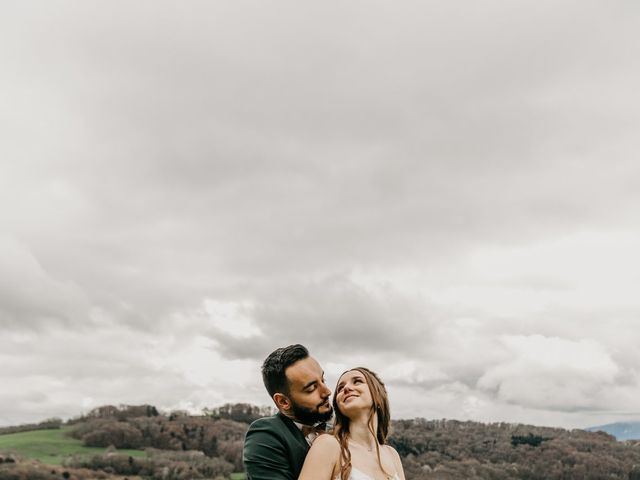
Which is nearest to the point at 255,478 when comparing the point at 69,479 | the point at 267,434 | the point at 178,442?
the point at 267,434

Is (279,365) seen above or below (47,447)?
above

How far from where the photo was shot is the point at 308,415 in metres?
7.10

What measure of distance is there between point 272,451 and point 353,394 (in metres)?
1.39

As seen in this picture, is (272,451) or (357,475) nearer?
(272,451)

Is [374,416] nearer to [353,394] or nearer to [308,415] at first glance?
[353,394]

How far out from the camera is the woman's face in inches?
294

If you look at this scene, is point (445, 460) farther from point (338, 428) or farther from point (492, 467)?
point (338, 428)

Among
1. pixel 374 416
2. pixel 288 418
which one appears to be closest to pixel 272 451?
pixel 288 418

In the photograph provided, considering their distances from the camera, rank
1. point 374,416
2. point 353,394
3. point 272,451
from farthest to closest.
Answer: point 374,416 < point 353,394 < point 272,451

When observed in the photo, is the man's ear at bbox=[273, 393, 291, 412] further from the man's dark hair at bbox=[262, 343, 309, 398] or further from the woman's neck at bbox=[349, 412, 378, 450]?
the woman's neck at bbox=[349, 412, 378, 450]

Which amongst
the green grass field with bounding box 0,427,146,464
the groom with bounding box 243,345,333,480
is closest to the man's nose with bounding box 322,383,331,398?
the groom with bounding box 243,345,333,480

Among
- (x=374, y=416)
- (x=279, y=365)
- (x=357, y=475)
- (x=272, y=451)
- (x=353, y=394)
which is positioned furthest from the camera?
(x=374, y=416)

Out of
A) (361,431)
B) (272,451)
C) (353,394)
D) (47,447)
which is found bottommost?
(47,447)

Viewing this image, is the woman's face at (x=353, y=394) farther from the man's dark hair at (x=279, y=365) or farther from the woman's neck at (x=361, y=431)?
the man's dark hair at (x=279, y=365)
